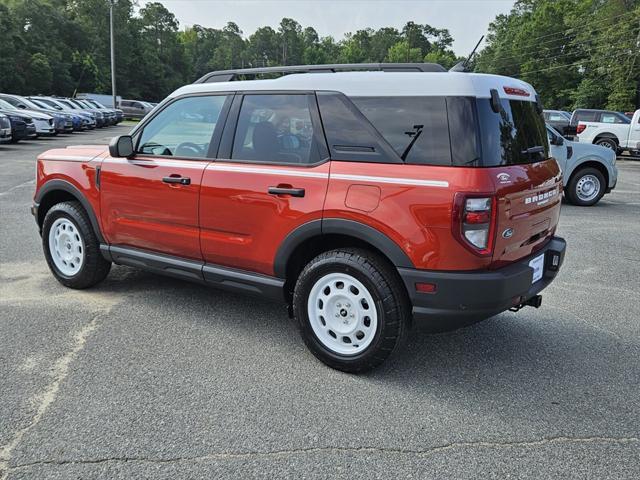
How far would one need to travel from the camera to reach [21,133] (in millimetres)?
18578

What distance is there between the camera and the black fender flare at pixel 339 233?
10.3 ft

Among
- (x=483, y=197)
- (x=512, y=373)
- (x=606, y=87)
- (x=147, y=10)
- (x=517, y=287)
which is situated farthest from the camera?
(x=147, y=10)

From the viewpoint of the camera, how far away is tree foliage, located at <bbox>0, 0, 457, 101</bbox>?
173ft

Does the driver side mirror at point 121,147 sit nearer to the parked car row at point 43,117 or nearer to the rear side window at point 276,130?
the rear side window at point 276,130

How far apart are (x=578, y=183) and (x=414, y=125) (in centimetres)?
848

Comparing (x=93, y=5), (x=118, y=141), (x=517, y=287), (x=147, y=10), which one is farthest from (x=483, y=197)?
(x=147, y=10)

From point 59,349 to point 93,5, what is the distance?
83.3m

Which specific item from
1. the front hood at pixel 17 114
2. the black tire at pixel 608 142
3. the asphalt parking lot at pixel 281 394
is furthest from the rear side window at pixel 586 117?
the front hood at pixel 17 114

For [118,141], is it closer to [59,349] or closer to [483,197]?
[59,349]

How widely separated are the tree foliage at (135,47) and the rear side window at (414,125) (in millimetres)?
52945

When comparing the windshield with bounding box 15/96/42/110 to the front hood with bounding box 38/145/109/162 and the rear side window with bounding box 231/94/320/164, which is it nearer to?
the front hood with bounding box 38/145/109/162

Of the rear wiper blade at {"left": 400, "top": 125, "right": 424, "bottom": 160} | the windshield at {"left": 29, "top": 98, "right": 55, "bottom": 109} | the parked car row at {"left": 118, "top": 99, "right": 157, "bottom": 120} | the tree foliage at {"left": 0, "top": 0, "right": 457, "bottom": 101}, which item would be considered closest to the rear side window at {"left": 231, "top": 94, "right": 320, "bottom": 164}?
the rear wiper blade at {"left": 400, "top": 125, "right": 424, "bottom": 160}

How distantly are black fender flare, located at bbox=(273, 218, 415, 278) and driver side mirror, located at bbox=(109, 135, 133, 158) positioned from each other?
161cm

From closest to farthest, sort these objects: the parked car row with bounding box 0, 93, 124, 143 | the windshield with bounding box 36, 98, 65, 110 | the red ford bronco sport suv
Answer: the red ford bronco sport suv
the parked car row with bounding box 0, 93, 124, 143
the windshield with bounding box 36, 98, 65, 110
